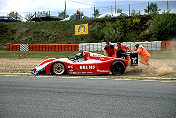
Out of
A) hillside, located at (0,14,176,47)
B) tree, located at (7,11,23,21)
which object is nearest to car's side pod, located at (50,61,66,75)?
hillside, located at (0,14,176,47)

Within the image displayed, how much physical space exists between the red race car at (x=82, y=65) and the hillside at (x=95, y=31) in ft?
66.3

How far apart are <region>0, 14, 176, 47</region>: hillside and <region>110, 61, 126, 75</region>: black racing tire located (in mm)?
20023

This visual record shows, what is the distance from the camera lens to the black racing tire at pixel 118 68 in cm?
1112

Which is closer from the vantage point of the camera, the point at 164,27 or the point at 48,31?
the point at 164,27

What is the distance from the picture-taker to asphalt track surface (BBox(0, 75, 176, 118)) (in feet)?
16.5

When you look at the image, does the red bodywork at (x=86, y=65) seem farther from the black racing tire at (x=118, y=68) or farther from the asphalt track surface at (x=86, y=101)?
the asphalt track surface at (x=86, y=101)

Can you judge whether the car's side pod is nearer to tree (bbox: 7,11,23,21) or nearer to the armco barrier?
the armco barrier

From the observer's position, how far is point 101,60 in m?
11.1

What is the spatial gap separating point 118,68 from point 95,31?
23.6m

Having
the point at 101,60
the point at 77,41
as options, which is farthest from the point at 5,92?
the point at 77,41

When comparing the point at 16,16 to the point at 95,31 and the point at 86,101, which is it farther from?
the point at 86,101

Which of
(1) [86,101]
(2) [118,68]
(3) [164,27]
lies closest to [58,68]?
(2) [118,68]

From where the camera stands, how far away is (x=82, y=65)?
1092 centimetres

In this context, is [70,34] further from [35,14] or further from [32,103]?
[32,103]
